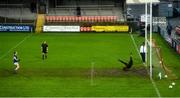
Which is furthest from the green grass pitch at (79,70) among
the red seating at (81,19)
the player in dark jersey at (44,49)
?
the red seating at (81,19)

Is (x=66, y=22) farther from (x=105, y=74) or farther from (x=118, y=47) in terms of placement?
(x=105, y=74)

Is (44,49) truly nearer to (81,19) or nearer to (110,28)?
(110,28)

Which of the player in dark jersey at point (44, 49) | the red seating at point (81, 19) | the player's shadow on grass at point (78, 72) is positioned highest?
the red seating at point (81, 19)

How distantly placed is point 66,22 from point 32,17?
31.3 feet

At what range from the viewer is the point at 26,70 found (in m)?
40.3

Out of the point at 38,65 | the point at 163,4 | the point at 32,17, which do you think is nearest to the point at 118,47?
the point at 38,65

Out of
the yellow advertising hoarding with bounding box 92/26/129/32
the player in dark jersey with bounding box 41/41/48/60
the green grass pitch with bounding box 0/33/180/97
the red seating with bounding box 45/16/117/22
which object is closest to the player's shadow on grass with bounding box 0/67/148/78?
the green grass pitch with bounding box 0/33/180/97

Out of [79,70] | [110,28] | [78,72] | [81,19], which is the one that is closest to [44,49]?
[79,70]

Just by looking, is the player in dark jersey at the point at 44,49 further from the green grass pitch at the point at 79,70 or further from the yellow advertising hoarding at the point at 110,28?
the yellow advertising hoarding at the point at 110,28

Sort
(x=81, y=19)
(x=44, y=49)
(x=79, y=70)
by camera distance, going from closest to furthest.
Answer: (x=79, y=70) → (x=44, y=49) → (x=81, y=19)

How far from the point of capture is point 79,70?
40.4 m

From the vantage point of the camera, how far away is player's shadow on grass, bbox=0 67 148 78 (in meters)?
38.2

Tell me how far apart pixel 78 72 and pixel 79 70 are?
88 cm

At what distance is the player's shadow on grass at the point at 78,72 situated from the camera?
38.2m
